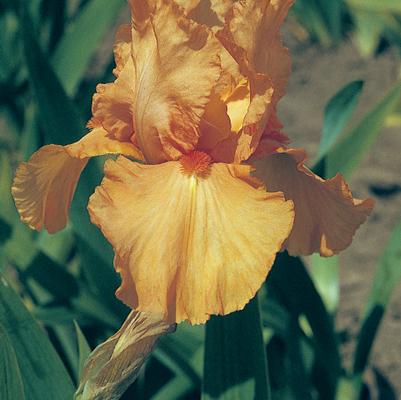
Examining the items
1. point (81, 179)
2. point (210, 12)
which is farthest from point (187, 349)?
point (210, 12)

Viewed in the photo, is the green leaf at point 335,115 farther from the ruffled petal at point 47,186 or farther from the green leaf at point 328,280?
the ruffled petal at point 47,186

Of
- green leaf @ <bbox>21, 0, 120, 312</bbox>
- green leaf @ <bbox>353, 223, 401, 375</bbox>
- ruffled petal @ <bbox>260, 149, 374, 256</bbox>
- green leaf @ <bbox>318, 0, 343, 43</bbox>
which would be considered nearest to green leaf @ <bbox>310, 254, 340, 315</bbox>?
green leaf @ <bbox>353, 223, 401, 375</bbox>

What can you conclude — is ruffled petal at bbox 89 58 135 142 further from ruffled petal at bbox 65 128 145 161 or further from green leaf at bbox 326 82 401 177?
green leaf at bbox 326 82 401 177

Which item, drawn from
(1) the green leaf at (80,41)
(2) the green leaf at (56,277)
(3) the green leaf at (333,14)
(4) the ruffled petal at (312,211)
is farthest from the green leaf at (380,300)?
(3) the green leaf at (333,14)

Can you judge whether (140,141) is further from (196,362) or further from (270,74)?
(196,362)

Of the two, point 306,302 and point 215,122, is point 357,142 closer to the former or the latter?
point 306,302

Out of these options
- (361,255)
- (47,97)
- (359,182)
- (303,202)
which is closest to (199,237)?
(303,202)

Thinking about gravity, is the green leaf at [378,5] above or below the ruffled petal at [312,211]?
below

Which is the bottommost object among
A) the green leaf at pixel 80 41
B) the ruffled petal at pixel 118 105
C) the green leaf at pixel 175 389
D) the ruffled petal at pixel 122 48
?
the green leaf at pixel 175 389
